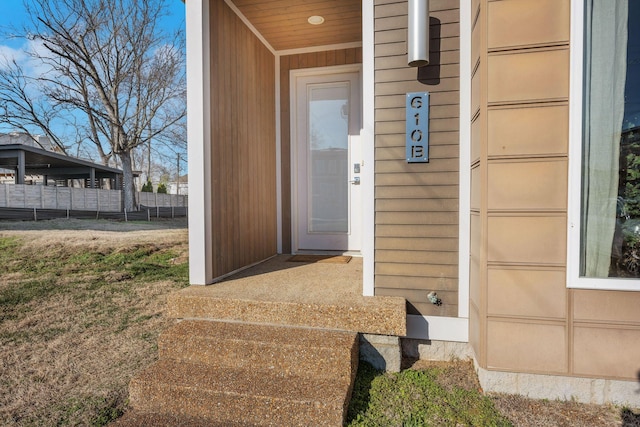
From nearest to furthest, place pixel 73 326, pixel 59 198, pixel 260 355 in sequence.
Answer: pixel 260 355
pixel 73 326
pixel 59 198

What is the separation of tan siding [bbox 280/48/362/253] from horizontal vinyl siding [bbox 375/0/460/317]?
1653 mm

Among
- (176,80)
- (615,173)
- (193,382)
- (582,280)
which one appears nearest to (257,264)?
(193,382)

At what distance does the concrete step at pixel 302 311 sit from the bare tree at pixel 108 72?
14.0 metres

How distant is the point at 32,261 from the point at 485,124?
6.28 m

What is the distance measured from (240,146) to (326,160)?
3.75 ft

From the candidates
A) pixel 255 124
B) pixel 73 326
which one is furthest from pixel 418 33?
pixel 73 326

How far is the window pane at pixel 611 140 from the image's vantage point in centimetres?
173

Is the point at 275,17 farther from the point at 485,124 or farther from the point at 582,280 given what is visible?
the point at 582,280

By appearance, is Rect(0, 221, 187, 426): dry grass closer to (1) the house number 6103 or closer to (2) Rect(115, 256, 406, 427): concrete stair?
(2) Rect(115, 256, 406, 427): concrete stair

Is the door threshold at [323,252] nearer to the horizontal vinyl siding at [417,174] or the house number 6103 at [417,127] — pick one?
the horizontal vinyl siding at [417,174]

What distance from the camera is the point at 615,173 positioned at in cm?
176

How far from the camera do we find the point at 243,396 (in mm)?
1704

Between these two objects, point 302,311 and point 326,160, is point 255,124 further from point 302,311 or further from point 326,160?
point 302,311

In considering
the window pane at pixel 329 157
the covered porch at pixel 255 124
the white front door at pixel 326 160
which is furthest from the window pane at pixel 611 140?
the window pane at pixel 329 157
